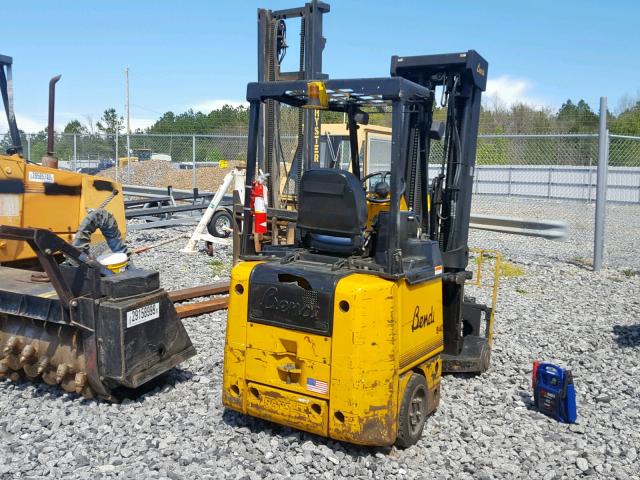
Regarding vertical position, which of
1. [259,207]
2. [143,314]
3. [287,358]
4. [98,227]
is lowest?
[287,358]

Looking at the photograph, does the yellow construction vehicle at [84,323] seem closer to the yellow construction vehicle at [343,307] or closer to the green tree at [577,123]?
the yellow construction vehicle at [343,307]

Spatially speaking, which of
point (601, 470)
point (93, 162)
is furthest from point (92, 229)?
point (93, 162)

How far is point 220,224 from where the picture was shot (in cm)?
1302

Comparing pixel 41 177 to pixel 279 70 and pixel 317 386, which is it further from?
pixel 317 386

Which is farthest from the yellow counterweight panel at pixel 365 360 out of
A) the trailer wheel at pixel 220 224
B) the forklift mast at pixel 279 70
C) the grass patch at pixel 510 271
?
the trailer wheel at pixel 220 224

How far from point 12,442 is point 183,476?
130 cm

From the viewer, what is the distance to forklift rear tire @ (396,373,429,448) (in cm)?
418

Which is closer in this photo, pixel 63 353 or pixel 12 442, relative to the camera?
pixel 12 442

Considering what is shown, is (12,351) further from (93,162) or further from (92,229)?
(93,162)

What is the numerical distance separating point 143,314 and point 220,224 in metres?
8.26

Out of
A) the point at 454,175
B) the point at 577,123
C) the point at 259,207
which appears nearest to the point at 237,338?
the point at 454,175

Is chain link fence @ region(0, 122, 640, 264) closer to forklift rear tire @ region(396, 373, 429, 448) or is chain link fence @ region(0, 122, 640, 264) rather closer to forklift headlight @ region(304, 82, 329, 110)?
forklift headlight @ region(304, 82, 329, 110)

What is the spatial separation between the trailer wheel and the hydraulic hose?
20.2 ft

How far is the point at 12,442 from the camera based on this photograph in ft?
14.3
